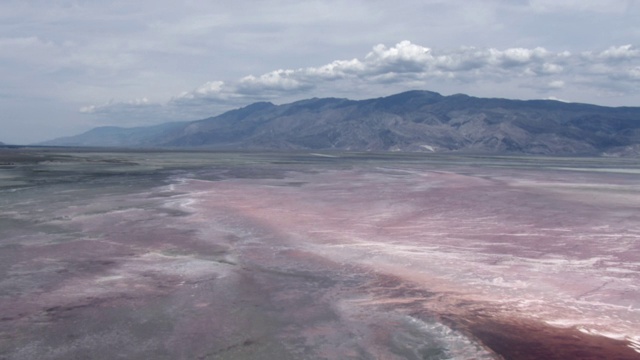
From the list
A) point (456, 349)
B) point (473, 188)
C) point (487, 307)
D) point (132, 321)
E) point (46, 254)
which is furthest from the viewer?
point (473, 188)

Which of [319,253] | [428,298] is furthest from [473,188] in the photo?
[428,298]

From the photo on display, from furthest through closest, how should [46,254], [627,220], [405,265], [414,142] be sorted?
1. [414,142]
2. [627,220]
3. [46,254]
4. [405,265]

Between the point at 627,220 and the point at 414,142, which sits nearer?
the point at 627,220

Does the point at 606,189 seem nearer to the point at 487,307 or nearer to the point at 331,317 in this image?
the point at 487,307

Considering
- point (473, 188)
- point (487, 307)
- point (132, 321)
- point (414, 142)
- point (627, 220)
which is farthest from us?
point (414, 142)

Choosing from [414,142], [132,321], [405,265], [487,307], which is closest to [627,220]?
[405,265]

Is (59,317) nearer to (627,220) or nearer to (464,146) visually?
(627,220)
